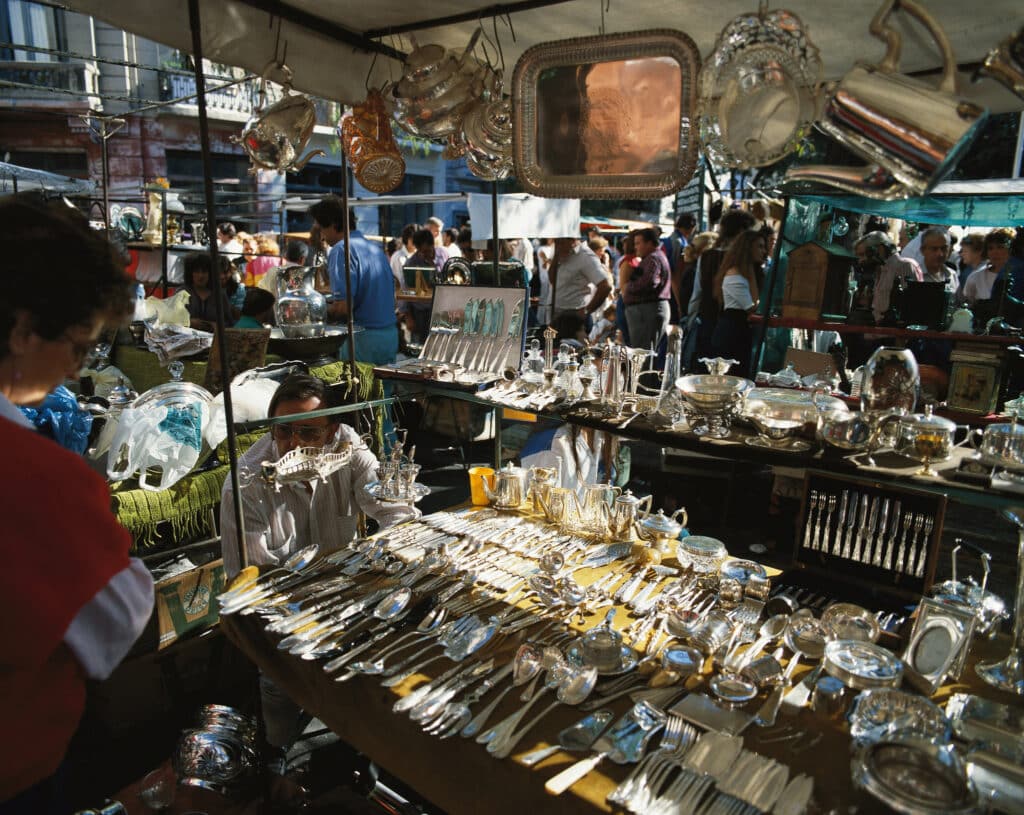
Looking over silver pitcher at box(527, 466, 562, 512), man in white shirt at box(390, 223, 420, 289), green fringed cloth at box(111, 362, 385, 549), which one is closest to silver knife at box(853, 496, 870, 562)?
silver pitcher at box(527, 466, 562, 512)

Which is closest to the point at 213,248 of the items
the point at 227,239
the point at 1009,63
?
the point at 1009,63

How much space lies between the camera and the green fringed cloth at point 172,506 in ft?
9.76

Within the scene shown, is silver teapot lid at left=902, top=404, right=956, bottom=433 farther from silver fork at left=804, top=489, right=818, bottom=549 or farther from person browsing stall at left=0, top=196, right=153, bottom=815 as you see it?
person browsing stall at left=0, top=196, right=153, bottom=815

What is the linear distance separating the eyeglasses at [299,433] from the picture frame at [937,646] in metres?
2.02

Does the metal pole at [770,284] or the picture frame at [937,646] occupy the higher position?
the metal pole at [770,284]

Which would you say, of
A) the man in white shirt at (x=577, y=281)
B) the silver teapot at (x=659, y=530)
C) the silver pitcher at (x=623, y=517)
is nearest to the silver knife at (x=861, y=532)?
the silver teapot at (x=659, y=530)

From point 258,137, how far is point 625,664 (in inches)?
87.7

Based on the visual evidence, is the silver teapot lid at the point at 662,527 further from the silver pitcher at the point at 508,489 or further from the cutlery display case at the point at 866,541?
the silver pitcher at the point at 508,489

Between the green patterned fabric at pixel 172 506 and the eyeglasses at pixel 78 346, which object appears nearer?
the eyeglasses at pixel 78 346

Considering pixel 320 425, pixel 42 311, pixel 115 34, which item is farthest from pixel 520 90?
pixel 115 34

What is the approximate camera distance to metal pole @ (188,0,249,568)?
189 cm

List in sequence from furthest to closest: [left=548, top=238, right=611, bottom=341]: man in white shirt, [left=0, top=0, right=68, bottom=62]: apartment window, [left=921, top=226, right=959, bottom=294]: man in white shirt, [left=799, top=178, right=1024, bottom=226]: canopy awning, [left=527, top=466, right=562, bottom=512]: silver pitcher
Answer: [left=0, top=0, right=68, bottom=62]: apartment window, [left=548, top=238, right=611, bottom=341]: man in white shirt, [left=921, top=226, right=959, bottom=294]: man in white shirt, [left=799, top=178, right=1024, bottom=226]: canopy awning, [left=527, top=466, right=562, bottom=512]: silver pitcher

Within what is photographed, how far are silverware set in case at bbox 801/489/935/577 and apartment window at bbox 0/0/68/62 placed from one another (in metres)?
17.8

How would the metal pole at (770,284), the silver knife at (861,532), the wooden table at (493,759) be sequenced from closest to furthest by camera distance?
1. the wooden table at (493,759)
2. the silver knife at (861,532)
3. the metal pole at (770,284)
